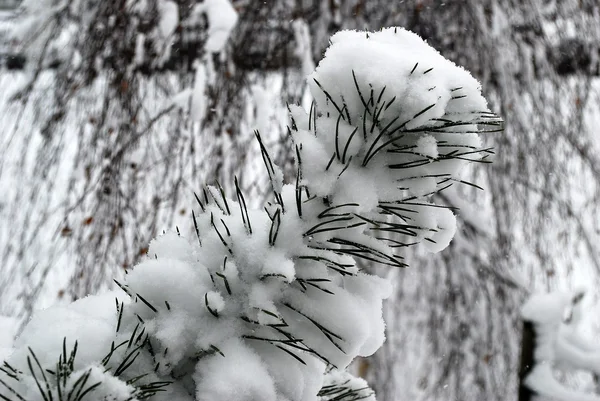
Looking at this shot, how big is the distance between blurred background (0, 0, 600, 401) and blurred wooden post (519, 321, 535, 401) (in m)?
0.61

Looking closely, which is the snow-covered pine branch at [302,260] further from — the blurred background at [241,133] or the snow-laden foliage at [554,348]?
the blurred background at [241,133]

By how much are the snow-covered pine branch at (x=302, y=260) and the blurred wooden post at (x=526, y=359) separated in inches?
31.4

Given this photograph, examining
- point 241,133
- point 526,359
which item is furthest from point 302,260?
point 241,133

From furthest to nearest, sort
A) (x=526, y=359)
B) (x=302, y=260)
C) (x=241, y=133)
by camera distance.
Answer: (x=241, y=133), (x=526, y=359), (x=302, y=260)

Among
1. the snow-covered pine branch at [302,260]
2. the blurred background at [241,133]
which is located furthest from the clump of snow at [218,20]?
the snow-covered pine branch at [302,260]

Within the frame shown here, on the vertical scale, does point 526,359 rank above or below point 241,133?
below

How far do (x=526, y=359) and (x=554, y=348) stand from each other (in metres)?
0.10

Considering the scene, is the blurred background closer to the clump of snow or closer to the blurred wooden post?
→ the clump of snow

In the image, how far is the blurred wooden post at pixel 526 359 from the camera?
3.61ft

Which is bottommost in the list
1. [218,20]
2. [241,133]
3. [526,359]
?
[526,359]

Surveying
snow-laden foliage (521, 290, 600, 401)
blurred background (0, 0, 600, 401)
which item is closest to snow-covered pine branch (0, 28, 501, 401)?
snow-laden foliage (521, 290, 600, 401)

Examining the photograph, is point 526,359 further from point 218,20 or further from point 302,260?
point 218,20

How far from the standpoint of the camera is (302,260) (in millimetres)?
449

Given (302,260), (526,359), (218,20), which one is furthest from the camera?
(218,20)
